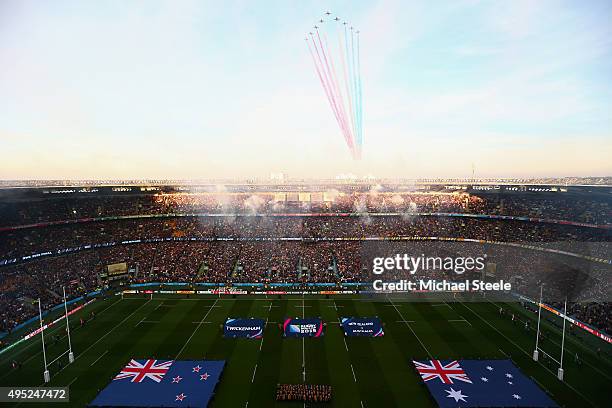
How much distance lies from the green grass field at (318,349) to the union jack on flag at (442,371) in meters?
0.74

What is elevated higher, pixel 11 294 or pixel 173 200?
pixel 173 200

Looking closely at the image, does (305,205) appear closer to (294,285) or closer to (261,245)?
(261,245)

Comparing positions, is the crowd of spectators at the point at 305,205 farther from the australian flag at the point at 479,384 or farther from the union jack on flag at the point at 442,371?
the union jack on flag at the point at 442,371

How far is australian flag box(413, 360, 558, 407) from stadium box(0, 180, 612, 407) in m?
1.00

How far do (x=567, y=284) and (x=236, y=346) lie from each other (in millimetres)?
36549

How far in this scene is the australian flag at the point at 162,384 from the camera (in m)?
19.3

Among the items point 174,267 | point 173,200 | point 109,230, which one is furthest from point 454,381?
point 173,200

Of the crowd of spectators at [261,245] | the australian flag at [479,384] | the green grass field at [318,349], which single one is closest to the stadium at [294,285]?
the green grass field at [318,349]

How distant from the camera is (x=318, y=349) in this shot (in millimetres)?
26719

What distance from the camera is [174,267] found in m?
49.2

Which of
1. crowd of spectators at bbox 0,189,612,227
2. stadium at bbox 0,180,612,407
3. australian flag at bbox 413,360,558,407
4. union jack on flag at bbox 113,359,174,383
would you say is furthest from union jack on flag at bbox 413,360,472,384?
crowd of spectators at bbox 0,189,612,227

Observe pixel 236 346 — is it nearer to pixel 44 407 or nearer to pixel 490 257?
pixel 44 407

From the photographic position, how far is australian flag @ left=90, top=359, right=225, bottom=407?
1934cm

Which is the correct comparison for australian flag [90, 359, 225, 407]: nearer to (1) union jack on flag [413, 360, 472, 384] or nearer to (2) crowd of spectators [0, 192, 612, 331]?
(1) union jack on flag [413, 360, 472, 384]
